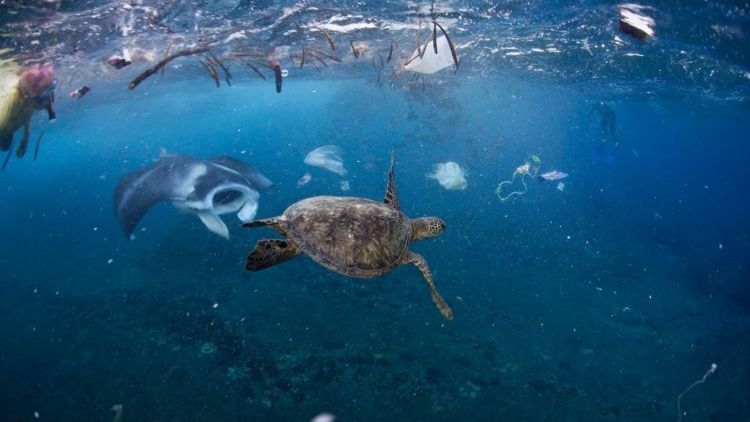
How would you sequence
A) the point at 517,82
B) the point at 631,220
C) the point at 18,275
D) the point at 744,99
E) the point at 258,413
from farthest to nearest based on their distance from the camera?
the point at 517,82 → the point at 631,220 → the point at 744,99 → the point at 18,275 → the point at 258,413

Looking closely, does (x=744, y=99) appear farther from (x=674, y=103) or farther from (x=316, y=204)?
(x=316, y=204)

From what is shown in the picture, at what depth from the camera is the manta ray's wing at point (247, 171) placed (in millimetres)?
11414

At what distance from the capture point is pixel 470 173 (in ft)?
104

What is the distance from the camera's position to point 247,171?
39.1 feet

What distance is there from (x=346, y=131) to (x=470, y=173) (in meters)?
12.5

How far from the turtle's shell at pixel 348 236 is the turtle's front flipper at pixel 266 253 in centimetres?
60

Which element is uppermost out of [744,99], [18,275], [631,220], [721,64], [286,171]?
[721,64]

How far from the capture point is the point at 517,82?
33469 millimetres

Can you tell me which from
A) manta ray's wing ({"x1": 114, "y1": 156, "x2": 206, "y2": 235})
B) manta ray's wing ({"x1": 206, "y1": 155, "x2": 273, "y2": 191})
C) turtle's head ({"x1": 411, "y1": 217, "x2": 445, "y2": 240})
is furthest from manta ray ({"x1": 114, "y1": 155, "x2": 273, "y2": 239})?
turtle's head ({"x1": 411, "y1": 217, "x2": 445, "y2": 240})

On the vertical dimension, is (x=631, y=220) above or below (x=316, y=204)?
below

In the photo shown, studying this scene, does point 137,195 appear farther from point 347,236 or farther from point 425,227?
point 425,227

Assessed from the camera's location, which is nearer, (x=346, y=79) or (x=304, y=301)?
(x=304, y=301)

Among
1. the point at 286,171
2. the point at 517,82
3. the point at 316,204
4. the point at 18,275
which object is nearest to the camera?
the point at 316,204

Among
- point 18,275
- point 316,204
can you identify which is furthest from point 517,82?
point 18,275
